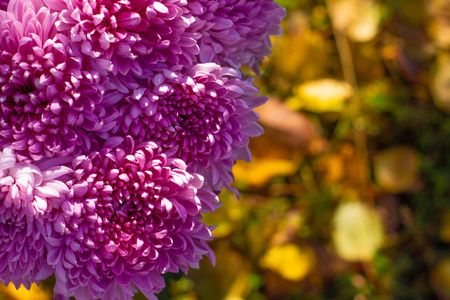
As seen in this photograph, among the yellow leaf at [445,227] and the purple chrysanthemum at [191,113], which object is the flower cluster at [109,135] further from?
the yellow leaf at [445,227]

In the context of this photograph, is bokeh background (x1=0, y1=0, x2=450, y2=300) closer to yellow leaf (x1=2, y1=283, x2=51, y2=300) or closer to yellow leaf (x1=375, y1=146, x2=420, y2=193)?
yellow leaf (x1=375, y1=146, x2=420, y2=193)

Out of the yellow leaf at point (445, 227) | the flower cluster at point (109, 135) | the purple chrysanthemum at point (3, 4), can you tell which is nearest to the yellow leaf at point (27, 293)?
the flower cluster at point (109, 135)

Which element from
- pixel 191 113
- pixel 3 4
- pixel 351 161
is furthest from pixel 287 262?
pixel 3 4

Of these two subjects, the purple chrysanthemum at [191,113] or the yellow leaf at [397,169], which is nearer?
the purple chrysanthemum at [191,113]

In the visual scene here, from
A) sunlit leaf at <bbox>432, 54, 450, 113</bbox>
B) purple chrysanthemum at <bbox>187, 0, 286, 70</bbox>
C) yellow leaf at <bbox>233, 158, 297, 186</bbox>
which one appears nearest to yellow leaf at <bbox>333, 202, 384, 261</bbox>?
yellow leaf at <bbox>233, 158, 297, 186</bbox>

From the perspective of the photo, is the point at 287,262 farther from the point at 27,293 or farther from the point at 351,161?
the point at 27,293

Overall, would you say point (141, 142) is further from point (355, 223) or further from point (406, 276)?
point (406, 276)
